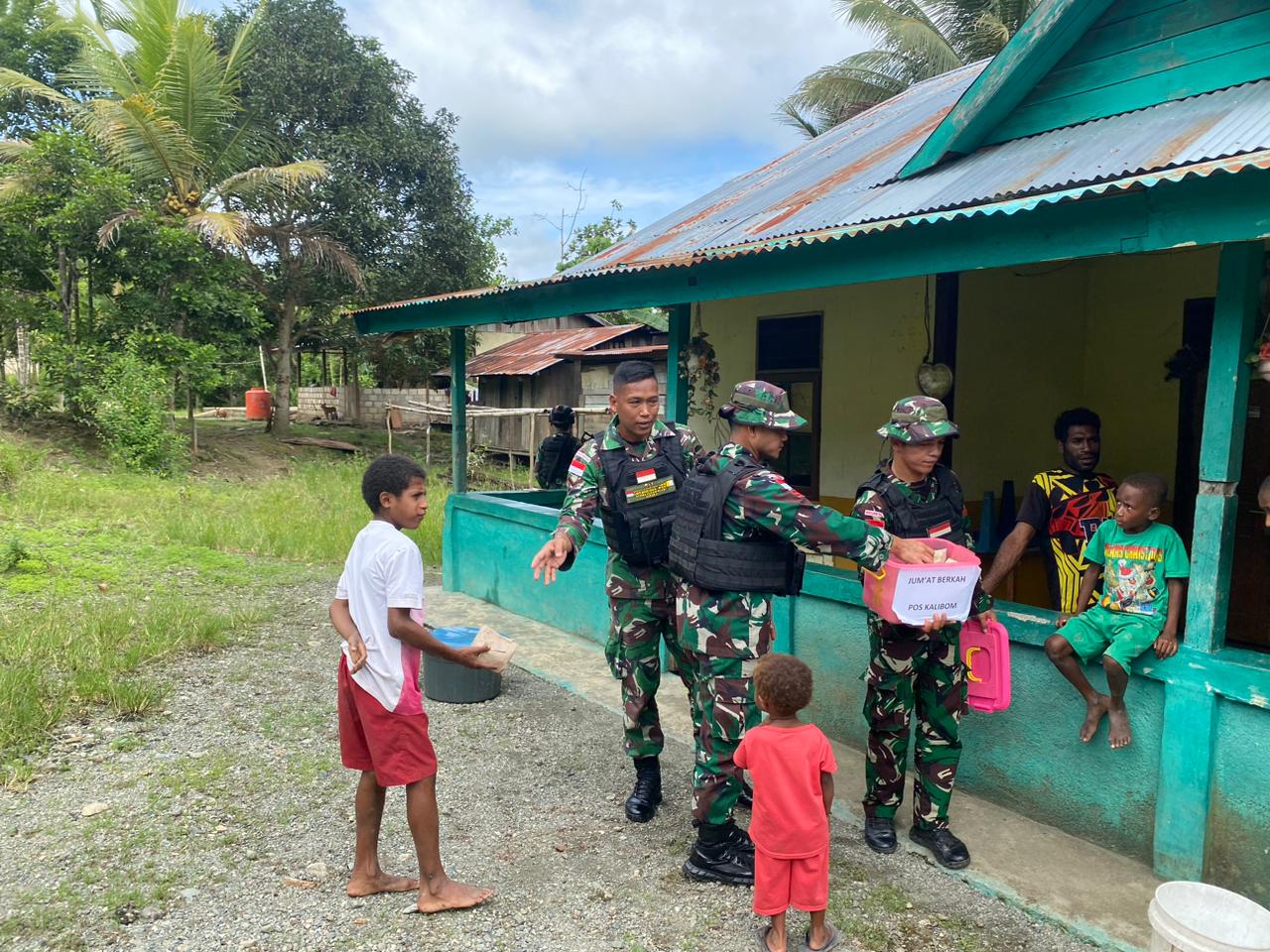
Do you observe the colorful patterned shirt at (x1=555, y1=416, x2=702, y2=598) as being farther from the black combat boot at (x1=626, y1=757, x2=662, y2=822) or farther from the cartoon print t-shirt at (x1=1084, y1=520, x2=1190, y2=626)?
the cartoon print t-shirt at (x1=1084, y1=520, x2=1190, y2=626)

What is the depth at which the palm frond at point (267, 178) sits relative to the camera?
15680 mm

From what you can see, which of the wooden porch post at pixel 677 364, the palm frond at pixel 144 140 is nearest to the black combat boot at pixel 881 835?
the wooden porch post at pixel 677 364

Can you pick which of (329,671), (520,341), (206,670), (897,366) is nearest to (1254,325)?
(897,366)

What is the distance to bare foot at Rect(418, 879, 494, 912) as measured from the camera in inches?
116

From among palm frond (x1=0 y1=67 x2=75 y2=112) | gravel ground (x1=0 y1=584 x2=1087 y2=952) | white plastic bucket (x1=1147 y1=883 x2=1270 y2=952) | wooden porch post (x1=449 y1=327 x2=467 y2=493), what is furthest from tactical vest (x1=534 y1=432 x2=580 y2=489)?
palm frond (x1=0 y1=67 x2=75 y2=112)

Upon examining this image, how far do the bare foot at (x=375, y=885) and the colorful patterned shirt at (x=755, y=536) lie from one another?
4.43 feet

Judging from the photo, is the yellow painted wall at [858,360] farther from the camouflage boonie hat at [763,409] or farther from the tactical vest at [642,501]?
the camouflage boonie hat at [763,409]

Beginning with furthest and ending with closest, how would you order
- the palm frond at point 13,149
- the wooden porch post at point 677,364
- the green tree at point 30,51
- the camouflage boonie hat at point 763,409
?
the green tree at point 30,51 < the palm frond at point 13,149 < the wooden porch post at point 677,364 < the camouflage boonie hat at point 763,409

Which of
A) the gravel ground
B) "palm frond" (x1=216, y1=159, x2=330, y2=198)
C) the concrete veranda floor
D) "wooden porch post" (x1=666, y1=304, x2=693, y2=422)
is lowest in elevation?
the gravel ground

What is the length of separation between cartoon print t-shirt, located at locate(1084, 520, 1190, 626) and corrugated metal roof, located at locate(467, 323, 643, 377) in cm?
1855

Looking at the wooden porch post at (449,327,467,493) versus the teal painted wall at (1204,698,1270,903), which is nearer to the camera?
the teal painted wall at (1204,698,1270,903)

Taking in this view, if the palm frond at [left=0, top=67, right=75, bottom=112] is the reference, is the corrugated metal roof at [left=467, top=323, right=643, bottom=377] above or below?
below

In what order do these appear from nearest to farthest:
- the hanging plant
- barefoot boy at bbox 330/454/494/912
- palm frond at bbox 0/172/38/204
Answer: barefoot boy at bbox 330/454/494/912 → the hanging plant → palm frond at bbox 0/172/38/204

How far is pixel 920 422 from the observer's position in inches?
124
